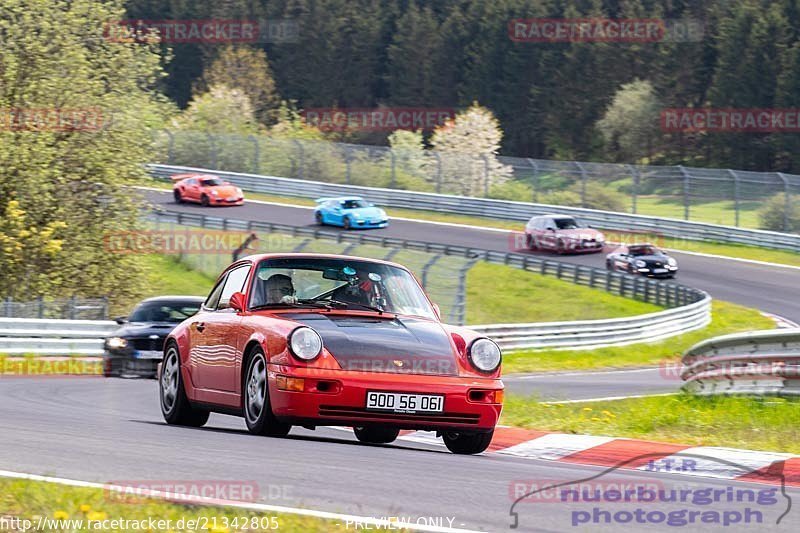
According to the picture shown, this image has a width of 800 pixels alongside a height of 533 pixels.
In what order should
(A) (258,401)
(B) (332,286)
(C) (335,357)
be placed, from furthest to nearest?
(B) (332,286) < (A) (258,401) < (C) (335,357)

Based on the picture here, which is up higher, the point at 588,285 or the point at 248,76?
the point at 248,76

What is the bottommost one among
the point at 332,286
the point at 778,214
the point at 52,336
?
the point at 52,336

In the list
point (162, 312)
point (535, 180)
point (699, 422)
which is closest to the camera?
point (699, 422)

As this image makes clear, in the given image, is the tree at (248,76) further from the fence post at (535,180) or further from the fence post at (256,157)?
the fence post at (535,180)

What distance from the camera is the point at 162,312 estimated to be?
770 inches

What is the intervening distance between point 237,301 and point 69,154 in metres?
22.5

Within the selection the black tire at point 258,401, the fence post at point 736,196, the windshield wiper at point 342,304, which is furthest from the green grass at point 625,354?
the black tire at point 258,401

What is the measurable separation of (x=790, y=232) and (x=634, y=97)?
1737 inches

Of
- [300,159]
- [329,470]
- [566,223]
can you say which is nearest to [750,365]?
[329,470]

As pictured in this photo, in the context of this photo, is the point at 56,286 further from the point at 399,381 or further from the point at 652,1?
the point at 652,1

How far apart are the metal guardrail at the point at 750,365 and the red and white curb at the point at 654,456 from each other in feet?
12.7

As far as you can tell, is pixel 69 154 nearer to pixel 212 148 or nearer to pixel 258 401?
pixel 258 401

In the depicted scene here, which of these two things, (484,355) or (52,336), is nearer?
(484,355)

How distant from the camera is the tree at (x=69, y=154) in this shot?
29.2 meters
